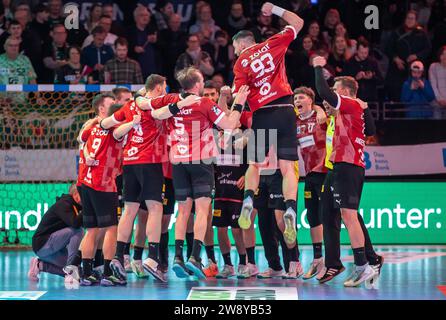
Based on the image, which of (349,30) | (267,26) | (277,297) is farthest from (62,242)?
(349,30)

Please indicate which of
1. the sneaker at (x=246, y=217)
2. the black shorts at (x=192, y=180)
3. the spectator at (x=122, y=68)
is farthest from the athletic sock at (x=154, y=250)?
the spectator at (x=122, y=68)

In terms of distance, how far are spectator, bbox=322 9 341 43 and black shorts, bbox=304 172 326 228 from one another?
299 inches

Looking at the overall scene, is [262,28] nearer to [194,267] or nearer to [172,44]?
[172,44]

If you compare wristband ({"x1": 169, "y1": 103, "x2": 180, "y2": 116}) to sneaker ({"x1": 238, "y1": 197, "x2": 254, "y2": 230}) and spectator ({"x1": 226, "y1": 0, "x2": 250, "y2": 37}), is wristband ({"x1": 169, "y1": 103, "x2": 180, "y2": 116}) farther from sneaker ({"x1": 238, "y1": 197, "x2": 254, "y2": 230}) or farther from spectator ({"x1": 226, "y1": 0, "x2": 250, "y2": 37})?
spectator ({"x1": 226, "y1": 0, "x2": 250, "y2": 37})

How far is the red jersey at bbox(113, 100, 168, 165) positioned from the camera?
1252 cm

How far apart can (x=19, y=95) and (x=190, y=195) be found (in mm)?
6218

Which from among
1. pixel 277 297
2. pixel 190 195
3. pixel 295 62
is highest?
pixel 295 62

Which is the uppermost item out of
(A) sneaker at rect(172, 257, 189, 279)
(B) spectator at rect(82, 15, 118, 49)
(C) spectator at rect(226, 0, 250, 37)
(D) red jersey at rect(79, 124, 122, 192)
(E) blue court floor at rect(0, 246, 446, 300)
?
(C) spectator at rect(226, 0, 250, 37)

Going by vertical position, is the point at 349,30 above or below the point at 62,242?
above

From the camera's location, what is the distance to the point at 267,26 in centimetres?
1980

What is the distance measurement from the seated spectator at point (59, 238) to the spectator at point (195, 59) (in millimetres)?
5797

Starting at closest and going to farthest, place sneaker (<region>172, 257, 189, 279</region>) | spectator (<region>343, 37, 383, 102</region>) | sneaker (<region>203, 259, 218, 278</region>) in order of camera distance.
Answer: sneaker (<region>172, 257, 189, 279</region>)
sneaker (<region>203, 259, 218, 278</region>)
spectator (<region>343, 37, 383, 102</region>)

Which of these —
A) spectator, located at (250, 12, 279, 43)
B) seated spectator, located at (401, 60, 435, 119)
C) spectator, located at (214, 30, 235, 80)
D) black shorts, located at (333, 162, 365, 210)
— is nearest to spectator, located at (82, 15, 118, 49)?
spectator, located at (214, 30, 235, 80)

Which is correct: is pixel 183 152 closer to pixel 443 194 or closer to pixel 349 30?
pixel 443 194
